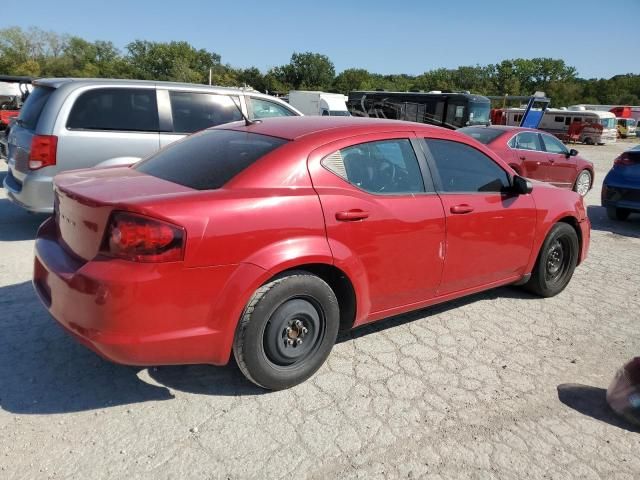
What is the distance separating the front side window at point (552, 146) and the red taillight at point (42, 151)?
356 inches

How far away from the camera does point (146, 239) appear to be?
232 centimetres

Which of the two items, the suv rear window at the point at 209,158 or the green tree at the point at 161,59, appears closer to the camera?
the suv rear window at the point at 209,158

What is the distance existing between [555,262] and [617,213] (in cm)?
522

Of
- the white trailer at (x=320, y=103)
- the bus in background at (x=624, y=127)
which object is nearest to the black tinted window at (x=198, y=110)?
the white trailer at (x=320, y=103)

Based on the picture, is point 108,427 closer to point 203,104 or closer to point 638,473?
point 638,473

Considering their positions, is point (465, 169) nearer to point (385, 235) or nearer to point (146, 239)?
point (385, 235)

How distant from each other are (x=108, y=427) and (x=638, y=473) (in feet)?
8.70

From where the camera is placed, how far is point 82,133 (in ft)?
17.8

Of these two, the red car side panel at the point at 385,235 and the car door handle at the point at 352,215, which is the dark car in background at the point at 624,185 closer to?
the red car side panel at the point at 385,235

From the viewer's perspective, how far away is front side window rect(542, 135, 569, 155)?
33.6 feet

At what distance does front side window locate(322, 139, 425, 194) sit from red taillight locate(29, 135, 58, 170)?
371 cm

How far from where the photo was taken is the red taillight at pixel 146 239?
2.32m

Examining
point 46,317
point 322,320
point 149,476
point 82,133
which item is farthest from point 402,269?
point 82,133

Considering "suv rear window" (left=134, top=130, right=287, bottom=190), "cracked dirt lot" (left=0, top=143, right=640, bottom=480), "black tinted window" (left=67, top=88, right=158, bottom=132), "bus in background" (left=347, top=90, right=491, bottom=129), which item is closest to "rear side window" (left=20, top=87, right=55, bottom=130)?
"black tinted window" (left=67, top=88, right=158, bottom=132)
